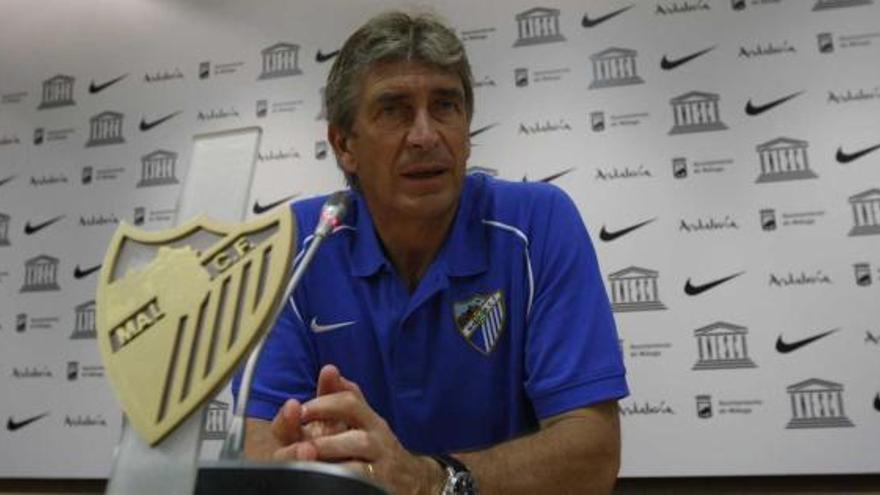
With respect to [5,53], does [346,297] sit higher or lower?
lower

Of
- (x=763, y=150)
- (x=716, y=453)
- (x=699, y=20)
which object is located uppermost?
(x=699, y=20)

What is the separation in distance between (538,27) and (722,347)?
1.32 m

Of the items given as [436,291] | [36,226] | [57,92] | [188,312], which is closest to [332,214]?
[188,312]

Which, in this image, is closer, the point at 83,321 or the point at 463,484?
the point at 463,484

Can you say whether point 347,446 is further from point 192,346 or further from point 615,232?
point 615,232

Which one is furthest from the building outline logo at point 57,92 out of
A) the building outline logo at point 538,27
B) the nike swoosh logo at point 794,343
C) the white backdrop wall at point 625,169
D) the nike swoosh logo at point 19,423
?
the nike swoosh logo at point 794,343

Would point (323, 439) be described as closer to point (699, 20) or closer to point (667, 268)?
point (667, 268)

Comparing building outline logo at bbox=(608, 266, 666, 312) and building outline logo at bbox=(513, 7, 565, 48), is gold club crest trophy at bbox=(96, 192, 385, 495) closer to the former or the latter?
building outline logo at bbox=(608, 266, 666, 312)

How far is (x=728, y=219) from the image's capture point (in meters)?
2.33

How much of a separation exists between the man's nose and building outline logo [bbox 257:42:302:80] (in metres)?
2.04

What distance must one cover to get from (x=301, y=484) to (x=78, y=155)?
3176 mm

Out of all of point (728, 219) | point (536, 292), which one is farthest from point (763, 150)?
point (536, 292)

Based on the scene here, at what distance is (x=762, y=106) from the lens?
2383mm

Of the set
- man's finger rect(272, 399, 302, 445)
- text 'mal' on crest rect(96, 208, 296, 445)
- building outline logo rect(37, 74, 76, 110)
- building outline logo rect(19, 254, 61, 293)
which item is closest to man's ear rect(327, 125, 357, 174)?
man's finger rect(272, 399, 302, 445)
